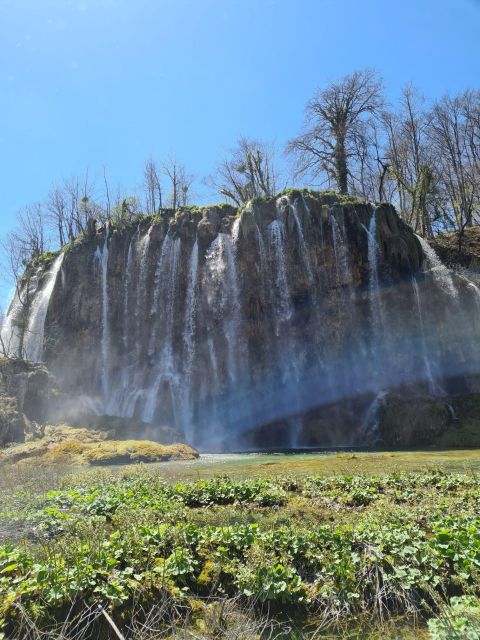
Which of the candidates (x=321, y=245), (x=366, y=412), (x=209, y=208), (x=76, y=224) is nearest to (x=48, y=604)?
(x=366, y=412)

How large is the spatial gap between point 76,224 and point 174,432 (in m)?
33.8

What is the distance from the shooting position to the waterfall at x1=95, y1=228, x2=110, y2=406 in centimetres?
3428

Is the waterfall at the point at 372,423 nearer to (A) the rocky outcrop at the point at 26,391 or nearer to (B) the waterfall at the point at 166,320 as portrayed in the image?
(B) the waterfall at the point at 166,320

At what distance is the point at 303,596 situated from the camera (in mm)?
4875

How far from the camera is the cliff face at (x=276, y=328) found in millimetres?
28828

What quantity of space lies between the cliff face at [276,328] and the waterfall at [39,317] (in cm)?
244

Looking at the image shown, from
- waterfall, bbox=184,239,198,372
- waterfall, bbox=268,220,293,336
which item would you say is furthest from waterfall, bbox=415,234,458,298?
waterfall, bbox=184,239,198,372

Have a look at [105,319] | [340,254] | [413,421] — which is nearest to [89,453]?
[413,421]

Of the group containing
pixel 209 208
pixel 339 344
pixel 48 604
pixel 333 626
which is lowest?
pixel 333 626

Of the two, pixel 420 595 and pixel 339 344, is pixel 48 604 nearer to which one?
pixel 420 595

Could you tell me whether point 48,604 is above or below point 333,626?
above

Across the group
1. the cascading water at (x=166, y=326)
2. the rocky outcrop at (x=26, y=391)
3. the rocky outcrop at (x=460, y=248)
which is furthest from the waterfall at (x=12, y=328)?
the rocky outcrop at (x=460, y=248)

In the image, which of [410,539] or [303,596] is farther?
[410,539]

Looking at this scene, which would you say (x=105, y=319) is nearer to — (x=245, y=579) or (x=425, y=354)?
(x=425, y=354)
